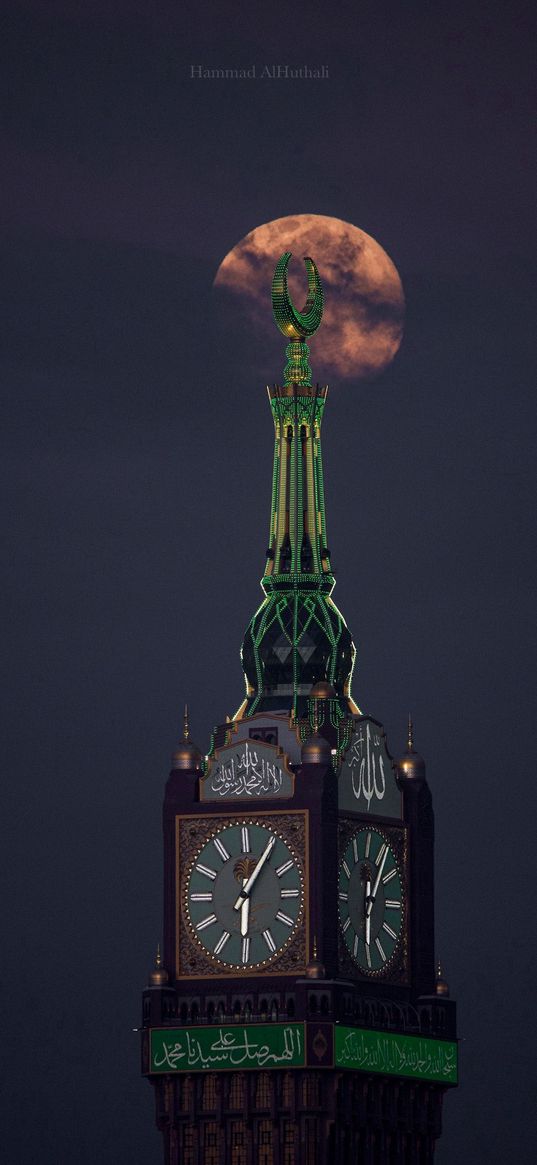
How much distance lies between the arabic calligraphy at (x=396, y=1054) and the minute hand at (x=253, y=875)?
531 centimetres

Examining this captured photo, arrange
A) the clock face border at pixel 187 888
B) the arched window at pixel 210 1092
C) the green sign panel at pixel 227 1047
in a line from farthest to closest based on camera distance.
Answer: the arched window at pixel 210 1092, the clock face border at pixel 187 888, the green sign panel at pixel 227 1047

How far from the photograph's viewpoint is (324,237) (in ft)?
559

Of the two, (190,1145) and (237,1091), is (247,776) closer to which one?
(237,1091)

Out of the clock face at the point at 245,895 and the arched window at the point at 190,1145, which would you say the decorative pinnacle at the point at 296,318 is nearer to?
the clock face at the point at 245,895

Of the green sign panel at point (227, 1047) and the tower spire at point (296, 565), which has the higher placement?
the tower spire at point (296, 565)

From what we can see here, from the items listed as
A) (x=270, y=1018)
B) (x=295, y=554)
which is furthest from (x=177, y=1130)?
(x=295, y=554)

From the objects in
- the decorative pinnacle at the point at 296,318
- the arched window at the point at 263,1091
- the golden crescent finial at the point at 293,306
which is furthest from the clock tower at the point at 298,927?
the golden crescent finial at the point at 293,306

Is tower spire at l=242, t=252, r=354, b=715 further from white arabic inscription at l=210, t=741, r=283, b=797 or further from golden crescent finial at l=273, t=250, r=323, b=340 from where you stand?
white arabic inscription at l=210, t=741, r=283, b=797

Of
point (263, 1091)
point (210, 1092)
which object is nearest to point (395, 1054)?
point (263, 1091)

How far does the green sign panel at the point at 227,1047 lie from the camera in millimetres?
156000

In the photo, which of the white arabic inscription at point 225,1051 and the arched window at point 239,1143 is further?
the arched window at point 239,1143

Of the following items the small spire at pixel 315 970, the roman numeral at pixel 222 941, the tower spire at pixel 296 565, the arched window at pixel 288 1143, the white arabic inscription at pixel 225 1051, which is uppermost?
the tower spire at pixel 296 565

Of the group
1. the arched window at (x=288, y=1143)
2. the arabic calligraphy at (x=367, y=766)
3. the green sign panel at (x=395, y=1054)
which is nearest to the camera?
the green sign panel at (x=395, y=1054)

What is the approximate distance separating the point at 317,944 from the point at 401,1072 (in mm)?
6295
